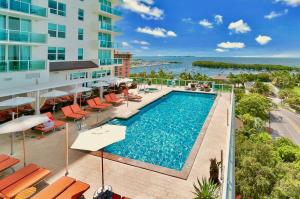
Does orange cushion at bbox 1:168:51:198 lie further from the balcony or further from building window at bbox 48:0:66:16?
the balcony

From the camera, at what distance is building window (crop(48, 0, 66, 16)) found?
21.5m

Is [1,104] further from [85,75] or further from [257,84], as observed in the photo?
[257,84]

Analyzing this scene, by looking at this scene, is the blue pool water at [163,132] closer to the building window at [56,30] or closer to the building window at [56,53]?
the building window at [56,53]

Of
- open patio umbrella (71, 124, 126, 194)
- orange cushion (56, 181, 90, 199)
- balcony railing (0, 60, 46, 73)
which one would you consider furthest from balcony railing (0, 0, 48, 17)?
orange cushion (56, 181, 90, 199)

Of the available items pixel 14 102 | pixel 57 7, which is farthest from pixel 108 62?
pixel 14 102

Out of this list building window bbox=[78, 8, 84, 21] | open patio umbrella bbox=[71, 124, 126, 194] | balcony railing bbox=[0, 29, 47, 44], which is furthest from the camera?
building window bbox=[78, 8, 84, 21]

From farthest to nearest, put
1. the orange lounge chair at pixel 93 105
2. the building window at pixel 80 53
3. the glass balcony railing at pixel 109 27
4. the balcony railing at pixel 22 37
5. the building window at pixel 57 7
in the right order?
the glass balcony railing at pixel 109 27 → the building window at pixel 80 53 → the building window at pixel 57 7 → the orange lounge chair at pixel 93 105 → the balcony railing at pixel 22 37

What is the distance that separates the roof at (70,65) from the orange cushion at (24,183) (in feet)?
48.8

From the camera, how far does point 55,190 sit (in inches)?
281

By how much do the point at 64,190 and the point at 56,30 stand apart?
1896cm

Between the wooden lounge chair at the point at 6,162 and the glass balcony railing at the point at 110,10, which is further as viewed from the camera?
the glass balcony railing at the point at 110,10

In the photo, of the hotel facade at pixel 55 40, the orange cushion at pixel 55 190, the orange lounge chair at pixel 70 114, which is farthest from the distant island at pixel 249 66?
the orange cushion at pixel 55 190

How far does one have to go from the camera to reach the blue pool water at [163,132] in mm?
11898

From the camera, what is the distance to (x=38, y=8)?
18359 mm
